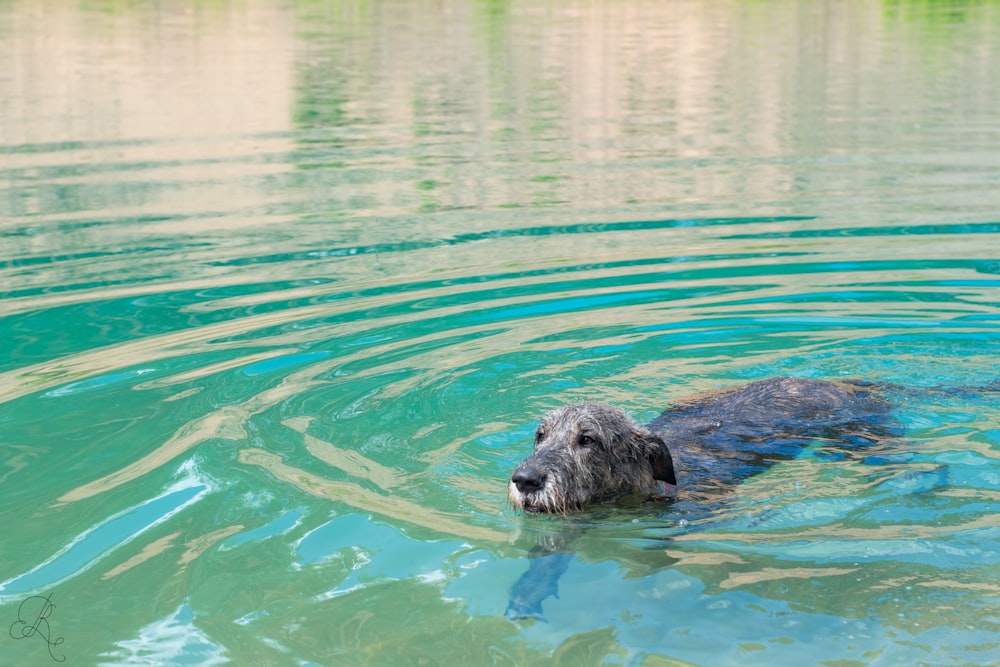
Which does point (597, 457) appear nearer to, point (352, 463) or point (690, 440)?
point (690, 440)

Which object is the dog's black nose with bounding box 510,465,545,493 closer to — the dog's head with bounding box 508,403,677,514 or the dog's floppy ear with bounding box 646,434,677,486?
the dog's head with bounding box 508,403,677,514

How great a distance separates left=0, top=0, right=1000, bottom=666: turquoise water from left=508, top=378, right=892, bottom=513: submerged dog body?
0.64 feet

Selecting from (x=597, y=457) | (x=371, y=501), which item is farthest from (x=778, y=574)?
(x=371, y=501)

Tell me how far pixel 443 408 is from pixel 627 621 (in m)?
3.50

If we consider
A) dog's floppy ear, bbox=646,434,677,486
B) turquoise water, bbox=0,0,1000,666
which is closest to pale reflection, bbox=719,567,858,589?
turquoise water, bbox=0,0,1000,666

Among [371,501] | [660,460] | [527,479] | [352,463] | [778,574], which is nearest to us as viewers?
[778,574]

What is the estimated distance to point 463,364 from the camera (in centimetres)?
997

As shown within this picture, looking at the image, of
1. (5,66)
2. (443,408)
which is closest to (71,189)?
(443,408)

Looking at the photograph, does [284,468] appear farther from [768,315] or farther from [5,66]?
[5,66]

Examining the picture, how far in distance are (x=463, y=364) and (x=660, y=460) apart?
9.96ft

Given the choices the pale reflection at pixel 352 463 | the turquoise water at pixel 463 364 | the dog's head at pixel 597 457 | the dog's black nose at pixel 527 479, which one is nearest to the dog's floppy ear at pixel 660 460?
the dog's head at pixel 597 457

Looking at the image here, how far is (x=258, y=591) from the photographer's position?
638cm

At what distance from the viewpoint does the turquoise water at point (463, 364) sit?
6027 mm

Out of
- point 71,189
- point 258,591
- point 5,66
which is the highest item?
point 5,66
